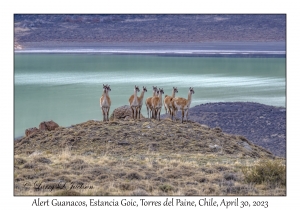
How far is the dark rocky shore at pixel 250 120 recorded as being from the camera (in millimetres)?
26280

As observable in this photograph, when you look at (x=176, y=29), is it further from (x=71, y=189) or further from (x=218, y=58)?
(x=71, y=189)

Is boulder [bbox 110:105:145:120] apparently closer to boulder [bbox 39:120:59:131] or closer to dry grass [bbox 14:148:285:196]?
boulder [bbox 39:120:59:131]

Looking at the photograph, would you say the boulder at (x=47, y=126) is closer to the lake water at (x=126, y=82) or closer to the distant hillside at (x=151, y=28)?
the lake water at (x=126, y=82)

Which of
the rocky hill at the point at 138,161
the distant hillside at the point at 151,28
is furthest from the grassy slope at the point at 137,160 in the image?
the distant hillside at the point at 151,28

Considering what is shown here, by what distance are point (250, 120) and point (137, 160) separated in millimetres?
14236

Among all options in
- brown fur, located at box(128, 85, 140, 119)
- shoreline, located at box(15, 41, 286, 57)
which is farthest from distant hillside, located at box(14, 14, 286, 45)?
brown fur, located at box(128, 85, 140, 119)

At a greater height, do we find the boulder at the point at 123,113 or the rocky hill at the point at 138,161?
the boulder at the point at 123,113

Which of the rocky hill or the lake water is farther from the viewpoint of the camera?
the lake water

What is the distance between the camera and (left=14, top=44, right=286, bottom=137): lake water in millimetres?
37609

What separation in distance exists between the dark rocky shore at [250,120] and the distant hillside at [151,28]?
162 feet

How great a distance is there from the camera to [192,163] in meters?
16.2

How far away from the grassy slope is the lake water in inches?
431

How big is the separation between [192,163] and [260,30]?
6861 cm

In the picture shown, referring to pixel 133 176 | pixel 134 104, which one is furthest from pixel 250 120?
pixel 133 176
